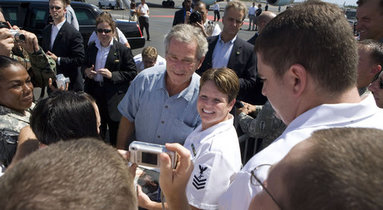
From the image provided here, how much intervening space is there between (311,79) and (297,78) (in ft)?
0.16

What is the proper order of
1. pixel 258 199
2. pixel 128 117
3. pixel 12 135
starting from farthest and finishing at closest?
pixel 128 117 → pixel 12 135 → pixel 258 199

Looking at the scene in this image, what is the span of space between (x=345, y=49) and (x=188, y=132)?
1292mm

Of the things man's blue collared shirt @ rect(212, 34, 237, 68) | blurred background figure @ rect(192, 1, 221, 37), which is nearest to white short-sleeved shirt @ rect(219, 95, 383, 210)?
man's blue collared shirt @ rect(212, 34, 237, 68)

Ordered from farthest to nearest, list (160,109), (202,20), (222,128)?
(202,20) → (160,109) → (222,128)

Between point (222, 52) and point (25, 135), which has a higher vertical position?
point (222, 52)

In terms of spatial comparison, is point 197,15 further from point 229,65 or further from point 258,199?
point 258,199

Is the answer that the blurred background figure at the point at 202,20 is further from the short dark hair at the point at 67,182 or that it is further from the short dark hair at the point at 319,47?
the short dark hair at the point at 67,182

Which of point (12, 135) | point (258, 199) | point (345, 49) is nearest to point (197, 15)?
point (12, 135)

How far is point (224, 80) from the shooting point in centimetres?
206

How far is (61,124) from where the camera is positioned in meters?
1.57

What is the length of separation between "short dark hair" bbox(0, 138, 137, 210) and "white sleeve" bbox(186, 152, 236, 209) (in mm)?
936

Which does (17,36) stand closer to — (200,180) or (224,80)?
(224,80)

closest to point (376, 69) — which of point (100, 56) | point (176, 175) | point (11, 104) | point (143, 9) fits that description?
point (176, 175)

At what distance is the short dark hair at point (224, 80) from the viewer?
6.76ft
